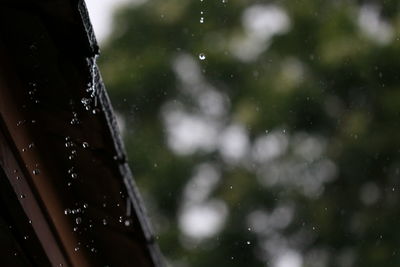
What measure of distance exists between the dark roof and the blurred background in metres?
5.41

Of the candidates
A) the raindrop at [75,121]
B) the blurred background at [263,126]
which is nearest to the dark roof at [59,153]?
the raindrop at [75,121]

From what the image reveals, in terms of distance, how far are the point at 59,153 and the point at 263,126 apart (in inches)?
224

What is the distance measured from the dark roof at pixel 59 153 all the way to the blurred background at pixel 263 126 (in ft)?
17.8

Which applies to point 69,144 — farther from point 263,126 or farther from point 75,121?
point 263,126

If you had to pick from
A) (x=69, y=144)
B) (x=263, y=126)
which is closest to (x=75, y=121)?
(x=69, y=144)

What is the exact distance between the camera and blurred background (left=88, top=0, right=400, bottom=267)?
22.8 feet

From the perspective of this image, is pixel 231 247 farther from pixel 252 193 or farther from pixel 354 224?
pixel 354 224

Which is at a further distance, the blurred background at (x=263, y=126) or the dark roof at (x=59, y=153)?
the blurred background at (x=263, y=126)

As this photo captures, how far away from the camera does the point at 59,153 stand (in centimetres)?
140

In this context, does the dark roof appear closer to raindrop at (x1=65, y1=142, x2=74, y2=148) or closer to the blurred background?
raindrop at (x1=65, y1=142, x2=74, y2=148)

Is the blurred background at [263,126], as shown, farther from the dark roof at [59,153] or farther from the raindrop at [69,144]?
the raindrop at [69,144]

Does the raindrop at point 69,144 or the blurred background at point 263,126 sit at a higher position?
the blurred background at point 263,126

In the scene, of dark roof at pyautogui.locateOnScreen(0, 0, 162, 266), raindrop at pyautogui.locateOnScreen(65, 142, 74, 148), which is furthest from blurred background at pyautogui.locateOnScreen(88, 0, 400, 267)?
raindrop at pyautogui.locateOnScreen(65, 142, 74, 148)

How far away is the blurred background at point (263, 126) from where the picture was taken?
696 centimetres
